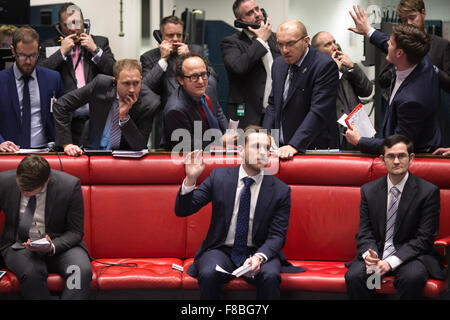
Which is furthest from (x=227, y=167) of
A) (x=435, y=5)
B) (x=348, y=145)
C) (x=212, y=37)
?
(x=435, y=5)

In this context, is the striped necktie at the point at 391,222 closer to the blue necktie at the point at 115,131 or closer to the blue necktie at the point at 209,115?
the blue necktie at the point at 209,115

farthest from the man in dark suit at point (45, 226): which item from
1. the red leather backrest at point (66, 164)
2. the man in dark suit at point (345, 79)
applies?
the man in dark suit at point (345, 79)

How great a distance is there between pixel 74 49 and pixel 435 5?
4176mm

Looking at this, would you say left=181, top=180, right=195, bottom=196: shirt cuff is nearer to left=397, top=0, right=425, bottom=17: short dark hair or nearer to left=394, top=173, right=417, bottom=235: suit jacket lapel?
left=394, top=173, right=417, bottom=235: suit jacket lapel

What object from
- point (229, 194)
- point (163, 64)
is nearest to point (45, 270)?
point (229, 194)

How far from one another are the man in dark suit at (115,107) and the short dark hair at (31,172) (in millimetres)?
480

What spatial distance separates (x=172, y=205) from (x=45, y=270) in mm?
851

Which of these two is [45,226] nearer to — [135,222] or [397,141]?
[135,222]

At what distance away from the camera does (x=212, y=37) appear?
22.4ft

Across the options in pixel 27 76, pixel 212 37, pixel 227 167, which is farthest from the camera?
pixel 212 37

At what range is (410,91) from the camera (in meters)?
3.73
